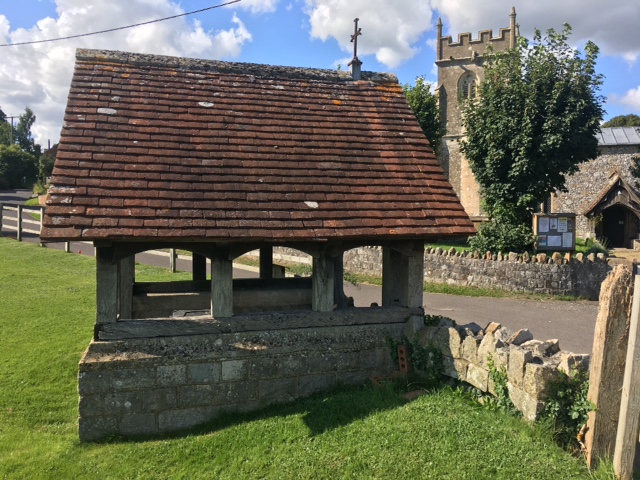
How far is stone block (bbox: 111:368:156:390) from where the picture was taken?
213 inches

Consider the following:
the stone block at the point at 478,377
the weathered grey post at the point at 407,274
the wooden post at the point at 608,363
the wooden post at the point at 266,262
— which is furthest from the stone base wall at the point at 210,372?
the wooden post at the point at 266,262

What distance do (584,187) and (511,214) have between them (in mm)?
15696

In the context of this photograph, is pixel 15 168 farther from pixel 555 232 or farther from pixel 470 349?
pixel 470 349

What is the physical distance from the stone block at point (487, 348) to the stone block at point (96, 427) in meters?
4.24

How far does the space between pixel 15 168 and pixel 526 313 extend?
54.8 meters

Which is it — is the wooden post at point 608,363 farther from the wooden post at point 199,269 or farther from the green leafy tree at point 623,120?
the green leafy tree at point 623,120

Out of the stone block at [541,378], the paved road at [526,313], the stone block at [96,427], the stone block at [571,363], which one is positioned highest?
the stone block at [571,363]

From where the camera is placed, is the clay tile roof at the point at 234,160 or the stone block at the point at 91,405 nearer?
the stone block at the point at 91,405

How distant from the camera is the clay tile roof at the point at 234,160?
216 inches


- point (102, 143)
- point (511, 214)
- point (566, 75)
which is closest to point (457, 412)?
point (102, 143)

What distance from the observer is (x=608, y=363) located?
13.2 feet

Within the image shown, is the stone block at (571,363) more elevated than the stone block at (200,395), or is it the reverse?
the stone block at (571,363)

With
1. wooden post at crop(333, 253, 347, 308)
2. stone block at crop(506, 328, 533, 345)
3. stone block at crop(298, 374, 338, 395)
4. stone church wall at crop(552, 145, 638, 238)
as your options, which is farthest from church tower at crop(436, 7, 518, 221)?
stone block at crop(298, 374, 338, 395)

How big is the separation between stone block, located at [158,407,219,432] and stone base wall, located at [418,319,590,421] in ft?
9.27
